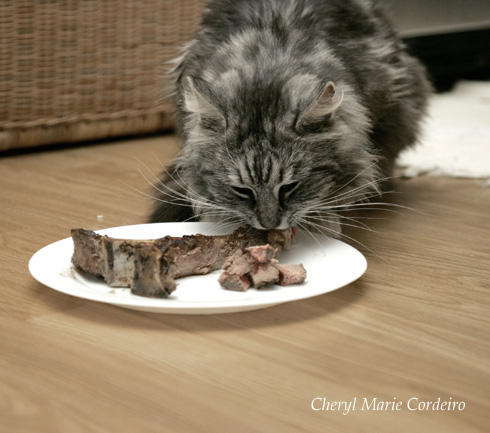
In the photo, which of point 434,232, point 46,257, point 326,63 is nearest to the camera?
point 46,257

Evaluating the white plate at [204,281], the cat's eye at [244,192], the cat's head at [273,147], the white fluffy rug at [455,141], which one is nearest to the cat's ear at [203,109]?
the cat's head at [273,147]

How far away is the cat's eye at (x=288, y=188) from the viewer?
1.57 metres

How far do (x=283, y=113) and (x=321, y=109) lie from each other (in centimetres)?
9

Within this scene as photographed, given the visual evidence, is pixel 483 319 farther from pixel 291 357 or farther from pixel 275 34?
pixel 275 34

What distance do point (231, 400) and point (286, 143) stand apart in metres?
0.69

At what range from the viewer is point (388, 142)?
2082mm

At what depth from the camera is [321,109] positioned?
1.54m

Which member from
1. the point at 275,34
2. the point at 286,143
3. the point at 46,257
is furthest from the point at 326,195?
the point at 46,257

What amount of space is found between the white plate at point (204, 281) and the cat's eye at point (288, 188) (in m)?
0.15

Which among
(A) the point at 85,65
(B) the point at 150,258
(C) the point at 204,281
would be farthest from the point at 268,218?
(A) the point at 85,65

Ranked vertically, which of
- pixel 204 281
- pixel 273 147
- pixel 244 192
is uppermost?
pixel 273 147

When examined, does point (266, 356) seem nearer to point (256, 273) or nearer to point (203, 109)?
point (256, 273)

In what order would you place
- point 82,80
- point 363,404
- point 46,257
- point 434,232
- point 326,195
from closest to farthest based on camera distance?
point 363,404 < point 46,257 < point 326,195 < point 434,232 < point 82,80

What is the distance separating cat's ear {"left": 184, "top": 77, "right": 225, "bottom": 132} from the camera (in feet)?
5.11
